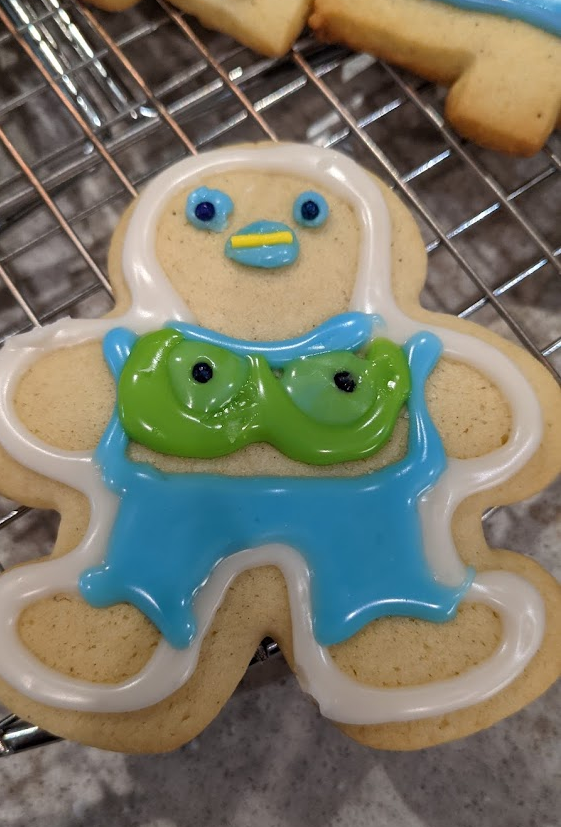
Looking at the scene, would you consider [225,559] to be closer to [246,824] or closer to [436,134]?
[246,824]

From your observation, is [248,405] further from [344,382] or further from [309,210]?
[309,210]

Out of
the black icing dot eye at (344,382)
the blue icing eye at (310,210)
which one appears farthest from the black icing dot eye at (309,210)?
the black icing dot eye at (344,382)

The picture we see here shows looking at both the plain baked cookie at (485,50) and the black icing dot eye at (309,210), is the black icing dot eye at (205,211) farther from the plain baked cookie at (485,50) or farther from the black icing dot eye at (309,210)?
the plain baked cookie at (485,50)

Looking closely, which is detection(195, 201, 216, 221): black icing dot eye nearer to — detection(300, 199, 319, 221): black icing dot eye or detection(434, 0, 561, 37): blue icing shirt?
detection(300, 199, 319, 221): black icing dot eye

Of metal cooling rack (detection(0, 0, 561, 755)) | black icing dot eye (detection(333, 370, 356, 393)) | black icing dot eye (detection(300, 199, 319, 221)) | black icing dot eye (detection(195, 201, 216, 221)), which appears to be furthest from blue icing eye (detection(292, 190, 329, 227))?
metal cooling rack (detection(0, 0, 561, 755))

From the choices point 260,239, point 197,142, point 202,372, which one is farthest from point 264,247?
point 197,142

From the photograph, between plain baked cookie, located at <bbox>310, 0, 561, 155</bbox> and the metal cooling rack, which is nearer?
plain baked cookie, located at <bbox>310, 0, 561, 155</bbox>

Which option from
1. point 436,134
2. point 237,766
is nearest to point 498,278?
point 436,134
